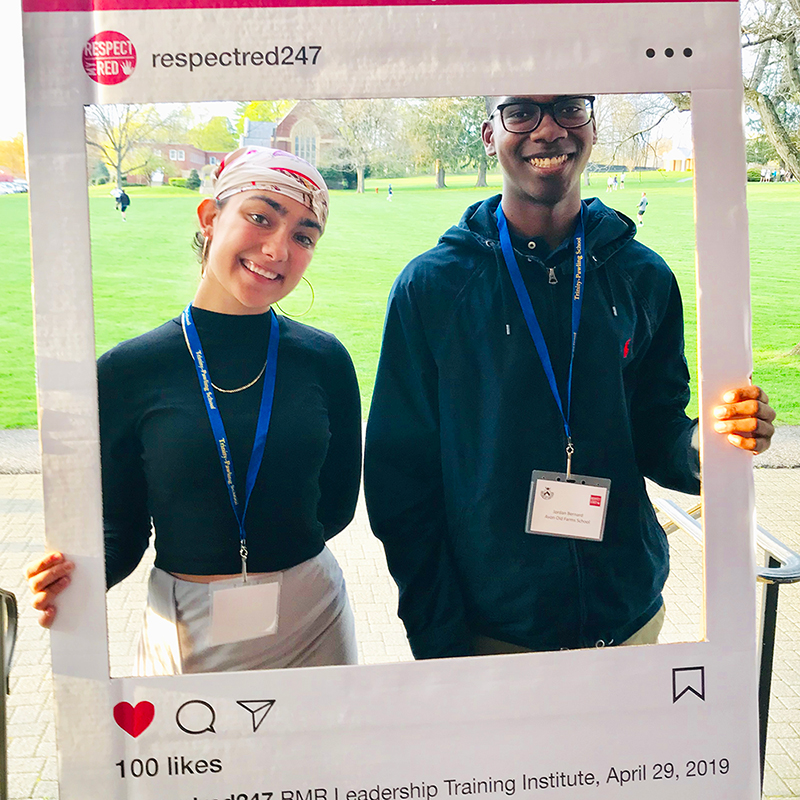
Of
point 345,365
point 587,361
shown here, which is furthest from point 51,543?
point 587,361

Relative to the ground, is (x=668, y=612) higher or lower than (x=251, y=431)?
lower

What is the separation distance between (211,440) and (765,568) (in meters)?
1.13

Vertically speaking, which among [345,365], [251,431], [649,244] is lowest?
[251,431]

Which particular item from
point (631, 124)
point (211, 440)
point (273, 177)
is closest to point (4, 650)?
point (211, 440)

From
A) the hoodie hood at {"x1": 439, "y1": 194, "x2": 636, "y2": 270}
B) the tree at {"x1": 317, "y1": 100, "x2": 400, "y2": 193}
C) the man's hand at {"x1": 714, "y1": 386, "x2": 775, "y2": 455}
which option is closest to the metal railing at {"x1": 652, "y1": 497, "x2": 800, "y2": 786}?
the man's hand at {"x1": 714, "y1": 386, "x2": 775, "y2": 455}

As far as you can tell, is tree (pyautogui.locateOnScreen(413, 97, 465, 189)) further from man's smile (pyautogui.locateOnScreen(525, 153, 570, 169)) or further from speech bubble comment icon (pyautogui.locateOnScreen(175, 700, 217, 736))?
speech bubble comment icon (pyautogui.locateOnScreen(175, 700, 217, 736))

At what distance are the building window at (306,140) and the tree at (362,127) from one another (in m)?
0.04

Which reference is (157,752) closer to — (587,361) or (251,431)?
(251,431)

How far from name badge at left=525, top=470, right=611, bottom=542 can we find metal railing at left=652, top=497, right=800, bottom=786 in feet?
0.43

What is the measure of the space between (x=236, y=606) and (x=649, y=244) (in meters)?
0.97

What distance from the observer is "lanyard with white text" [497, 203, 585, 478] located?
1474 millimetres

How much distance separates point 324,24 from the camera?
1390mm

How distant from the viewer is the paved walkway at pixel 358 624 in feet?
4.83

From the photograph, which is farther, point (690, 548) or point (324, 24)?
point (690, 548)
